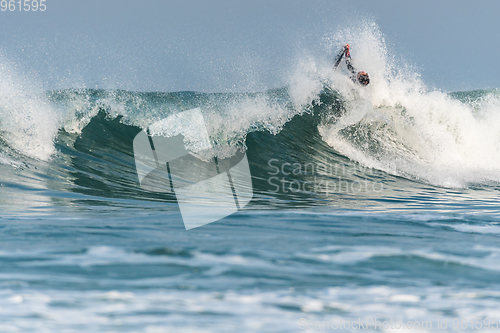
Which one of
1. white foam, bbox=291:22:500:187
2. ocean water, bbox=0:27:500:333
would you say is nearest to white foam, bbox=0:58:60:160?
ocean water, bbox=0:27:500:333

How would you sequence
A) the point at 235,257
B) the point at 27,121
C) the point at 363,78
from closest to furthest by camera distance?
the point at 235,257, the point at 27,121, the point at 363,78

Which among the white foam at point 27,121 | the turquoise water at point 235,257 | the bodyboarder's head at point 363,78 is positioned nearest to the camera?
the turquoise water at point 235,257

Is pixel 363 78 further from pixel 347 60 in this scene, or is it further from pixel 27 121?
pixel 27 121

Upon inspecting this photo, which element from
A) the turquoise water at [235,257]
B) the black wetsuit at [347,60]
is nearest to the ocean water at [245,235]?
the turquoise water at [235,257]

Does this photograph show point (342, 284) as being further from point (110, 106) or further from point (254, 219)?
point (110, 106)

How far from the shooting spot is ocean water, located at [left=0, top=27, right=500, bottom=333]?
2.06m

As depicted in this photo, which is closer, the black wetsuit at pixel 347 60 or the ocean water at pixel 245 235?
the ocean water at pixel 245 235

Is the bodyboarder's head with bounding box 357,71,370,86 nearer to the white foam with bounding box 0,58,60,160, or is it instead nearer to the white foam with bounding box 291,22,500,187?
the white foam with bounding box 291,22,500,187

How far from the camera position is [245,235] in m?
3.33

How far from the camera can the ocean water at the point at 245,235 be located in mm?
2064

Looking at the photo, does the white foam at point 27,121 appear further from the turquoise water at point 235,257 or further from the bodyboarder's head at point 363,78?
the bodyboarder's head at point 363,78

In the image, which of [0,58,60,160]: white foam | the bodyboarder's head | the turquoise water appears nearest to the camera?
the turquoise water

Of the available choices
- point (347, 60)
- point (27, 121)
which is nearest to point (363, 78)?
point (347, 60)

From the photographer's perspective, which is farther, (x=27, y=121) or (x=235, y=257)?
(x=27, y=121)
